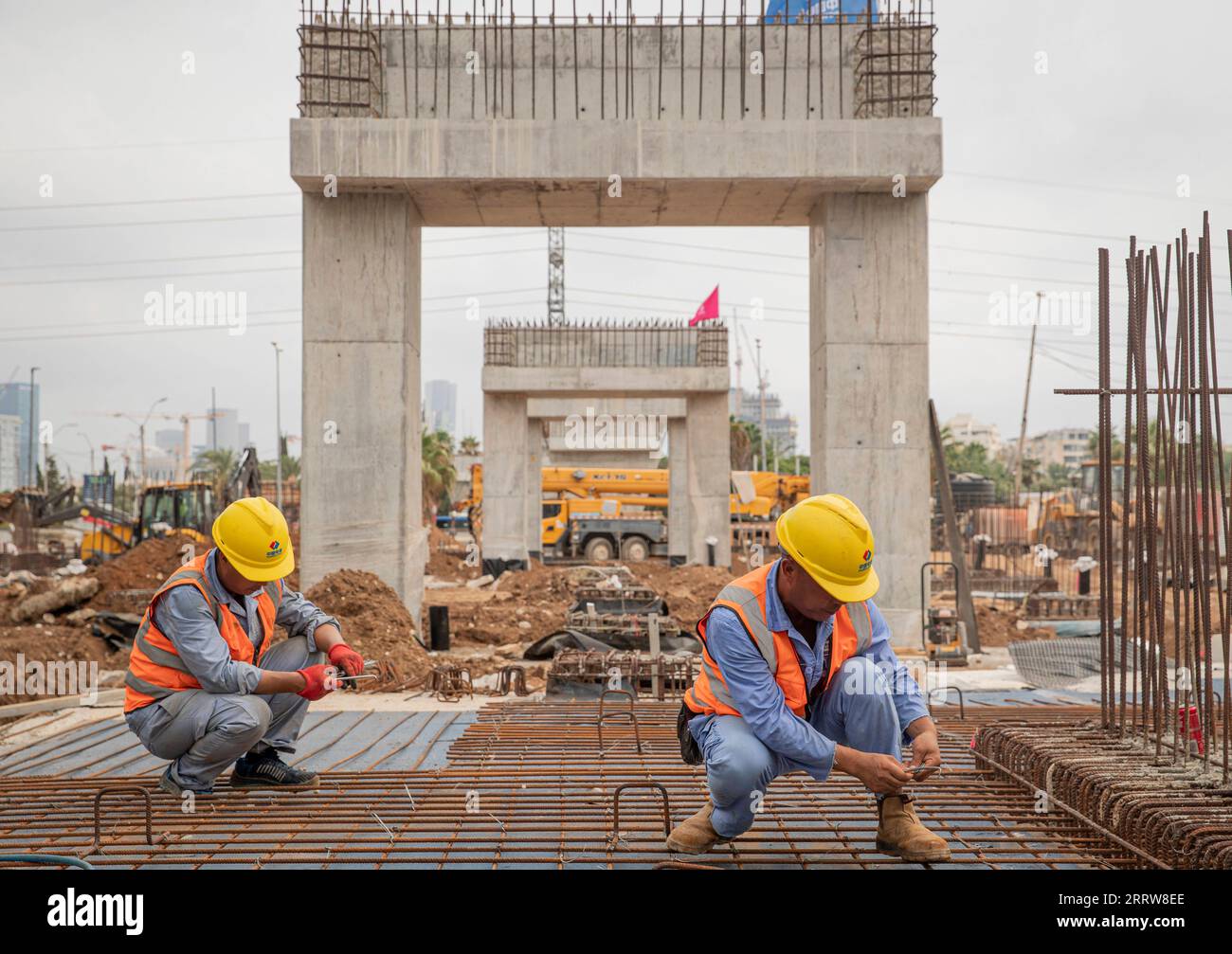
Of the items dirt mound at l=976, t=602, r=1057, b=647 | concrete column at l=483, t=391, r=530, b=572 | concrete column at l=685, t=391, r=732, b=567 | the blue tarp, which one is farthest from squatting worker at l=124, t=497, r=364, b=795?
concrete column at l=685, t=391, r=732, b=567

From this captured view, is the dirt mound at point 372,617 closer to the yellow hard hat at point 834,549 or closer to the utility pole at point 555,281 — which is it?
the yellow hard hat at point 834,549

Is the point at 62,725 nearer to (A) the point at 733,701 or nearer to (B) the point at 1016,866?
(A) the point at 733,701

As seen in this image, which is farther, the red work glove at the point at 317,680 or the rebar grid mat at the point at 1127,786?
the red work glove at the point at 317,680

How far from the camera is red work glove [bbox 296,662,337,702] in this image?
166 inches

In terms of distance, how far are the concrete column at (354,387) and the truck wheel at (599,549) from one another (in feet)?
64.1

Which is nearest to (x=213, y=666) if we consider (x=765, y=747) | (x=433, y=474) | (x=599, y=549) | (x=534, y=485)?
(x=765, y=747)

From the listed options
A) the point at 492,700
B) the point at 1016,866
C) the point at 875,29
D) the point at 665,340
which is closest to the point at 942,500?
the point at 875,29

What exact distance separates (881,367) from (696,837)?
8.41 m

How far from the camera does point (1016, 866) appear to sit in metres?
3.55

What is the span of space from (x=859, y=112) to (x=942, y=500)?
14.1 feet

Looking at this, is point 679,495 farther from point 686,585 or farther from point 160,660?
point 160,660

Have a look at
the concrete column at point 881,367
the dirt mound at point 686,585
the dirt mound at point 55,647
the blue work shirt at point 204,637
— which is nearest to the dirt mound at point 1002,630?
the concrete column at point 881,367

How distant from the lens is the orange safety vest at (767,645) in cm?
336

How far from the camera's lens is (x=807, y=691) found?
3.51 metres
